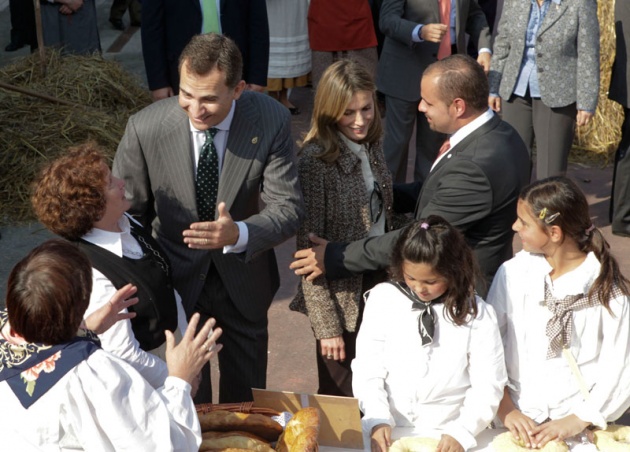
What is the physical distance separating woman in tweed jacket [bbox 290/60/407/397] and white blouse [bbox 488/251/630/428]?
641mm

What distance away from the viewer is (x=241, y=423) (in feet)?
8.87

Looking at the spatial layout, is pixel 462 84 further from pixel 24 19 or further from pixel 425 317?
pixel 24 19

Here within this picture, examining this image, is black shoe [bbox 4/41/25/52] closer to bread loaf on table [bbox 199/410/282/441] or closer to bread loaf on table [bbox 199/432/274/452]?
bread loaf on table [bbox 199/410/282/441]

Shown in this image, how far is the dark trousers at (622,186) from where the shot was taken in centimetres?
603

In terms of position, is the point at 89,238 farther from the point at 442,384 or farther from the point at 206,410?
the point at 442,384

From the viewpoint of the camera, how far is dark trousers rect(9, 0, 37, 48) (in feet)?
31.0

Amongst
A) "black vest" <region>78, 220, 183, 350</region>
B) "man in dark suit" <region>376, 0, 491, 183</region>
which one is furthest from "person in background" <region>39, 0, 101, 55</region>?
"black vest" <region>78, 220, 183, 350</region>

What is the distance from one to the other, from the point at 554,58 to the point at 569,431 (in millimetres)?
3250

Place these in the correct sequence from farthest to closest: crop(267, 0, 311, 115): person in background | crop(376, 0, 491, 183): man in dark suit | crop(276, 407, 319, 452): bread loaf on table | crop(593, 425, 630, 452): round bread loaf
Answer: crop(267, 0, 311, 115): person in background, crop(376, 0, 491, 183): man in dark suit, crop(593, 425, 630, 452): round bread loaf, crop(276, 407, 319, 452): bread loaf on table

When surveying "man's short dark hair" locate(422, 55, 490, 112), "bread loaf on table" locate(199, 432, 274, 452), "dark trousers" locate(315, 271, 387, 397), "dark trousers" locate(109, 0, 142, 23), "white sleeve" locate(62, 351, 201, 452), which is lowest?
"dark trousers" locate(109, 0, 142, 23)

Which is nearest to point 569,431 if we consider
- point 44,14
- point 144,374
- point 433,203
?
point 433,203

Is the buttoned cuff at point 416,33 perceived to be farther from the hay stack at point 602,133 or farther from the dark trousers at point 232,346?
the dark trousers at point 232,346

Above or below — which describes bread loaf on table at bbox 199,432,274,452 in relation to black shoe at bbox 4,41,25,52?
above

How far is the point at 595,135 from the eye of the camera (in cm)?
775
